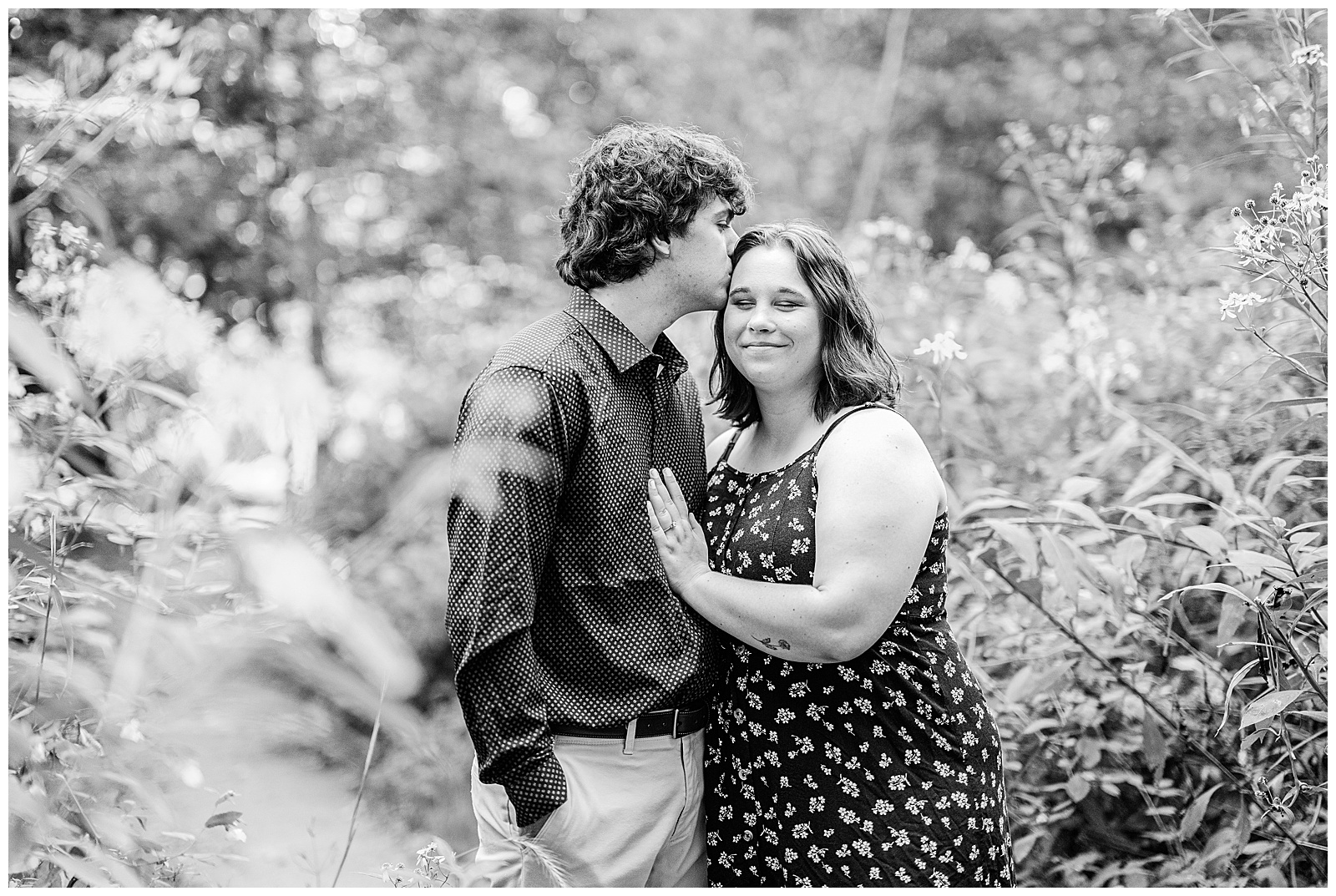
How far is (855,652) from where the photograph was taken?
1665mm

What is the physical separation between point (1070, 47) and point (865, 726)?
27.6 ft

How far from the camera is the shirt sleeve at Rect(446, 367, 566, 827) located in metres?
1.58

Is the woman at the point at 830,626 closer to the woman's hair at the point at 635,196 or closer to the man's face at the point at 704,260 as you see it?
the man's face at the point at 704,260

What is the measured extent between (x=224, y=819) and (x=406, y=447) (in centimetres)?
353

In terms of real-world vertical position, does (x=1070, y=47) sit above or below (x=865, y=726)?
above

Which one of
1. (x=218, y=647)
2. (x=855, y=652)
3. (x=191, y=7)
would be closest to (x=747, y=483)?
(x=855, y=652)

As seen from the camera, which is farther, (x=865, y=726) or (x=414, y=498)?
(x=865, y=726)

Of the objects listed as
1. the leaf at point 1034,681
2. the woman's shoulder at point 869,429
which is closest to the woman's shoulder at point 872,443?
the woman's shoulder at point 869,429

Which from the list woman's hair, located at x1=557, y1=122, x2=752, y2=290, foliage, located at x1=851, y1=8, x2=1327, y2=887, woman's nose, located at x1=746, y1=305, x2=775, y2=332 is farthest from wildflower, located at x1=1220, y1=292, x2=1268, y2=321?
woman's hair, located at x1=557, y1=122, x2=752, y2=290

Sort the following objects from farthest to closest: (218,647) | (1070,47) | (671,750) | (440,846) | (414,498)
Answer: (1070,47)
(671,750)
(440,846)
(218,647)
(414,498)

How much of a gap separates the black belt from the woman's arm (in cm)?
19

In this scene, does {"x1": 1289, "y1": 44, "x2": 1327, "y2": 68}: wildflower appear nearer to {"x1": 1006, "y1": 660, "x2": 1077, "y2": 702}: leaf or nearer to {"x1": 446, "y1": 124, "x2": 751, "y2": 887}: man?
{"x1": 446, "y1": 124, "x2": 751, "y2": 887}: man

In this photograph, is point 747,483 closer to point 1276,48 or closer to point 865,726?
point 865,726

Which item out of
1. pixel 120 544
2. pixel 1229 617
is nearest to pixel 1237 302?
pixel 1229 617
